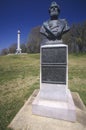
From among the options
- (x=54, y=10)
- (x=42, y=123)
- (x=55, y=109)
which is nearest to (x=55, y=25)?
(x=54, y=10)

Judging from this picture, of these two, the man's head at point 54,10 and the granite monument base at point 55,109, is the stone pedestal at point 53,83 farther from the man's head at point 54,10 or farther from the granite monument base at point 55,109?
the man's head at point 54,10

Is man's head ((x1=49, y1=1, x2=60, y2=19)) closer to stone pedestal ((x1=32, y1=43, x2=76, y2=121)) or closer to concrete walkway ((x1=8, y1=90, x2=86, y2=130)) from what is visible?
stone pedestal ((x1=32, y1=43, x2=76, y2=121))

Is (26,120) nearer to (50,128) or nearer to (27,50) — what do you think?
(50,128)

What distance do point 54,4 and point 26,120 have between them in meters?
4.03

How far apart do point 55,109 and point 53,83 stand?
86 cm

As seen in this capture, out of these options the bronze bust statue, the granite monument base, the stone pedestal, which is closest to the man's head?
the bronze bust statue

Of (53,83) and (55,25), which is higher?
(55,25)

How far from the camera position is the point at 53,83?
4.29 m

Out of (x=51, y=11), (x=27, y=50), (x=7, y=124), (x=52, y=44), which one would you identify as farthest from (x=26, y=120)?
(x=27, y=50)

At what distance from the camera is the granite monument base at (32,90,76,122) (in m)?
3.76

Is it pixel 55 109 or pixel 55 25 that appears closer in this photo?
pixel 55 109

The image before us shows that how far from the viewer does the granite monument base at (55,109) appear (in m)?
3.76

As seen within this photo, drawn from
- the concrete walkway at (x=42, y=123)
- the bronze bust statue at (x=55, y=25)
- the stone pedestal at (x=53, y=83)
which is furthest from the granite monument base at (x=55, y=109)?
the bronze bust statue at (x=55, y=25)

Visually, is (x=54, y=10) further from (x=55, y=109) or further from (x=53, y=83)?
(x=55, y=109)
